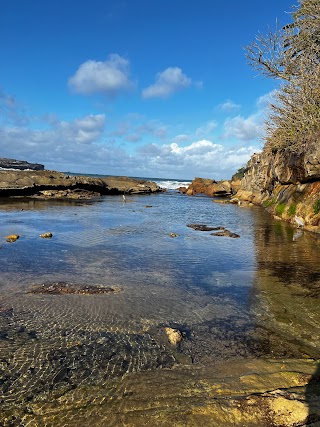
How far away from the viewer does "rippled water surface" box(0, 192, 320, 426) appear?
397cm

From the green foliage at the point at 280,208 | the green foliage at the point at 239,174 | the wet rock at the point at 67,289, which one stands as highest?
the green foliage at the point at 239,174

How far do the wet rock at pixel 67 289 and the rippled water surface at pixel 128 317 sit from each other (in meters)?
0.20

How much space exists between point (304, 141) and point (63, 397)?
64.4ft

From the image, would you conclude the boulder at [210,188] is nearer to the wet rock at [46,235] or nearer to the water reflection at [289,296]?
the water reflection at [289,296]

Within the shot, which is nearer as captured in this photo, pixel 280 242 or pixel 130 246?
pixel 130 246

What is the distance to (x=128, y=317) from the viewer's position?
6172 mm

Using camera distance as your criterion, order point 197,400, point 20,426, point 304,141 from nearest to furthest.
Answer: point 20,426 → point 197,400 → point 304,141

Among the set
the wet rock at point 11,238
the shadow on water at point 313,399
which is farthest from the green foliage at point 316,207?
the wet rock at point 11,238

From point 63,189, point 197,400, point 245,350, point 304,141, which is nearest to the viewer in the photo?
point 197,400

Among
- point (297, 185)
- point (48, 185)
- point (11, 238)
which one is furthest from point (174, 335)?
point (48, 185)

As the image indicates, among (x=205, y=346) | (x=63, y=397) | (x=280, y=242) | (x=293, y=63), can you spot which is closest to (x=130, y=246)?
(x=280, y=242)

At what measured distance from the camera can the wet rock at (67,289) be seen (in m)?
7.41

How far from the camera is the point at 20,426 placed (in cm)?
325

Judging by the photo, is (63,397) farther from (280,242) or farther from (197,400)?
(280,242)
